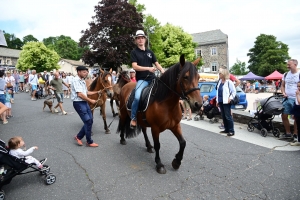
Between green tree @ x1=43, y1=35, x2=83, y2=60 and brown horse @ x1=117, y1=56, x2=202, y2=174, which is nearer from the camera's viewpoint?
brown horse @ x1=117, y1=56, x2=202, y2=174

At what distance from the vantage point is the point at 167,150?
4.84m

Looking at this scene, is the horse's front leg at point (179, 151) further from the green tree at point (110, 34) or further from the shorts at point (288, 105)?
the green tree at point (110, 34)

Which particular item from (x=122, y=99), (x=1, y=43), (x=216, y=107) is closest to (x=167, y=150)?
(x=122, y=99)

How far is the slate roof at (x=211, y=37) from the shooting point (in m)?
47.1

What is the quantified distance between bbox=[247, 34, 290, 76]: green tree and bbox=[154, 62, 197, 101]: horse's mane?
54736 millimetres

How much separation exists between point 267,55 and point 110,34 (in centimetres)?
4371

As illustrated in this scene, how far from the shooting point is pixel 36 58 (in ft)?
160

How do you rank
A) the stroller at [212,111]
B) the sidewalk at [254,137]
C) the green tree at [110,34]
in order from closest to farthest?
the sidewalk at [254,137], the stroller at [212,111], the green tree at [110,34]

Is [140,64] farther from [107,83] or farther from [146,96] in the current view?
[107,83]

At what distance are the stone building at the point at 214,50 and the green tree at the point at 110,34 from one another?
76.2ft

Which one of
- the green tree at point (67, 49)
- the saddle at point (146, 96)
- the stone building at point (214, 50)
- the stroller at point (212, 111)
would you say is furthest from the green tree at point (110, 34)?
the green tree at point (67, 49)

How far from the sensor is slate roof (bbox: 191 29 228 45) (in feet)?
154

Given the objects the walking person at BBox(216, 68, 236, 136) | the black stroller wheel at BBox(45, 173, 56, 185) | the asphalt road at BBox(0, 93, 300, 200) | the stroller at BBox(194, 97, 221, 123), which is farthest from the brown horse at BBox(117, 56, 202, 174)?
the stroller at BBox(194, 97, 221, 123)

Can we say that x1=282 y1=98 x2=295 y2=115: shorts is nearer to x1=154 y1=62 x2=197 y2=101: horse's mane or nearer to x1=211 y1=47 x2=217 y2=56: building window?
x1=154 y1=62 x2=197 y2=101: horse's mane
